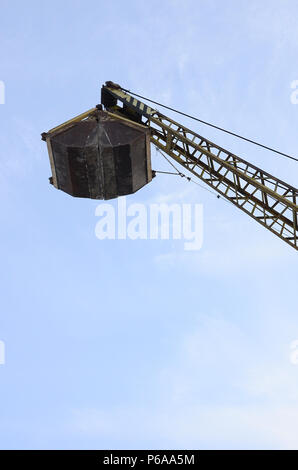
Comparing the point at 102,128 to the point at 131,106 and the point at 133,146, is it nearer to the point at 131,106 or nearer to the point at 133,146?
the point at 133,146

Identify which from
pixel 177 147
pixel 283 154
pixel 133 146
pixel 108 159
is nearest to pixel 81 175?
pixel 108 159

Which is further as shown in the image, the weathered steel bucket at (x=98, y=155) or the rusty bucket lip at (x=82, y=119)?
the rusty bucket lip at (x=82, y=119)

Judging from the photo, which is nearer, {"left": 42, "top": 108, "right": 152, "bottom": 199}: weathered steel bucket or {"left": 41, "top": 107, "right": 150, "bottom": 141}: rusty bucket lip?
{"left": 42, "top": 108, "right": 152, "bottom": 199}: weathered steel bucket

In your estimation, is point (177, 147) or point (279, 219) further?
point (177, 147)

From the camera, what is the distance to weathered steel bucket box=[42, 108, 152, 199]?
49.2 ft

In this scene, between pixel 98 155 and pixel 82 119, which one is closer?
pixel 98 155

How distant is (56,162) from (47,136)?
3.12 feet

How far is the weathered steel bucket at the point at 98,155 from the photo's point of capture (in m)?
15.0

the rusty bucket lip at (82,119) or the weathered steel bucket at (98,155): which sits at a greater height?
the rusty bucket lip at (82,119)

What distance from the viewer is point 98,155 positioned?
1490 cm

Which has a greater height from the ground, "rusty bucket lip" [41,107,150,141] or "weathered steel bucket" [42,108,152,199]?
"rusty bucket lip" [41,107,150,141]

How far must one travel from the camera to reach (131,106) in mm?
19125

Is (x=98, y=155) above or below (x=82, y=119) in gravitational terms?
below

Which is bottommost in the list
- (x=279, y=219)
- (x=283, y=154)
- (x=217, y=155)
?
(x=279, y=219)
